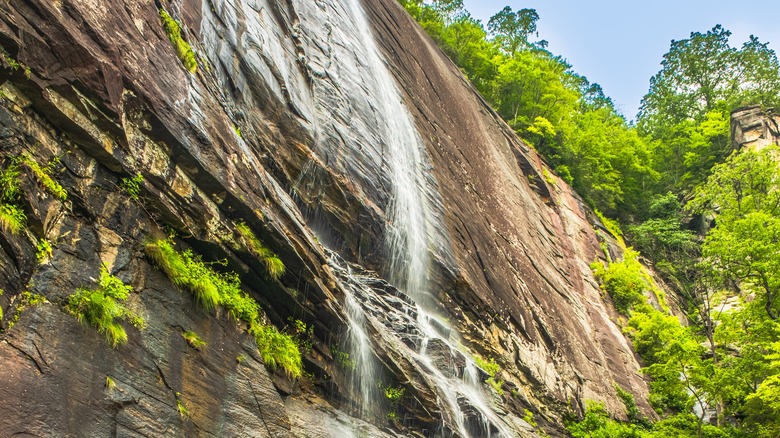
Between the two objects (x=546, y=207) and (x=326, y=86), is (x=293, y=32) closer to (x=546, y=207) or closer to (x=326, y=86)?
(x=326, y=86)

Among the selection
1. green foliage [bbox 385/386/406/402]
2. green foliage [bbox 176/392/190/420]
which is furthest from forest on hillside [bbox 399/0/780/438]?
green foliage [bbox 176/392/190/420]

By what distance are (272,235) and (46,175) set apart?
10.6 feet

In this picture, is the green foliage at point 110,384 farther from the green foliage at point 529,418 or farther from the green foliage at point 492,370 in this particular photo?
the green foliage at point 529,418

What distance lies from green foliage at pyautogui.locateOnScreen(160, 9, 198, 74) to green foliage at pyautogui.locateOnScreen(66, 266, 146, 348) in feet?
12.6

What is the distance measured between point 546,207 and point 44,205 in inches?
921

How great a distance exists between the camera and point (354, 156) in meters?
13.9

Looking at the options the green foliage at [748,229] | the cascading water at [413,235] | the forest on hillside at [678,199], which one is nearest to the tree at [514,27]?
the forest on hillside at [678,199]

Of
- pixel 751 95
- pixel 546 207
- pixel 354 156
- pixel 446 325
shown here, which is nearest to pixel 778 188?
pixel 546 207

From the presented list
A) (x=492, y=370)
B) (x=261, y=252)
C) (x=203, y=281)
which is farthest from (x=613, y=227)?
(x=203, y=281)

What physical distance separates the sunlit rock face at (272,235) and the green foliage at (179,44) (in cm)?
36

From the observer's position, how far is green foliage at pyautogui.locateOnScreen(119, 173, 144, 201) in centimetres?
727

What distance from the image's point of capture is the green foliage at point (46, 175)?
613 cm

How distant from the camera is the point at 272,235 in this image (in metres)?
8.92

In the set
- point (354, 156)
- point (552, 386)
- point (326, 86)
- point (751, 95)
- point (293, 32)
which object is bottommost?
point (552, 386)
